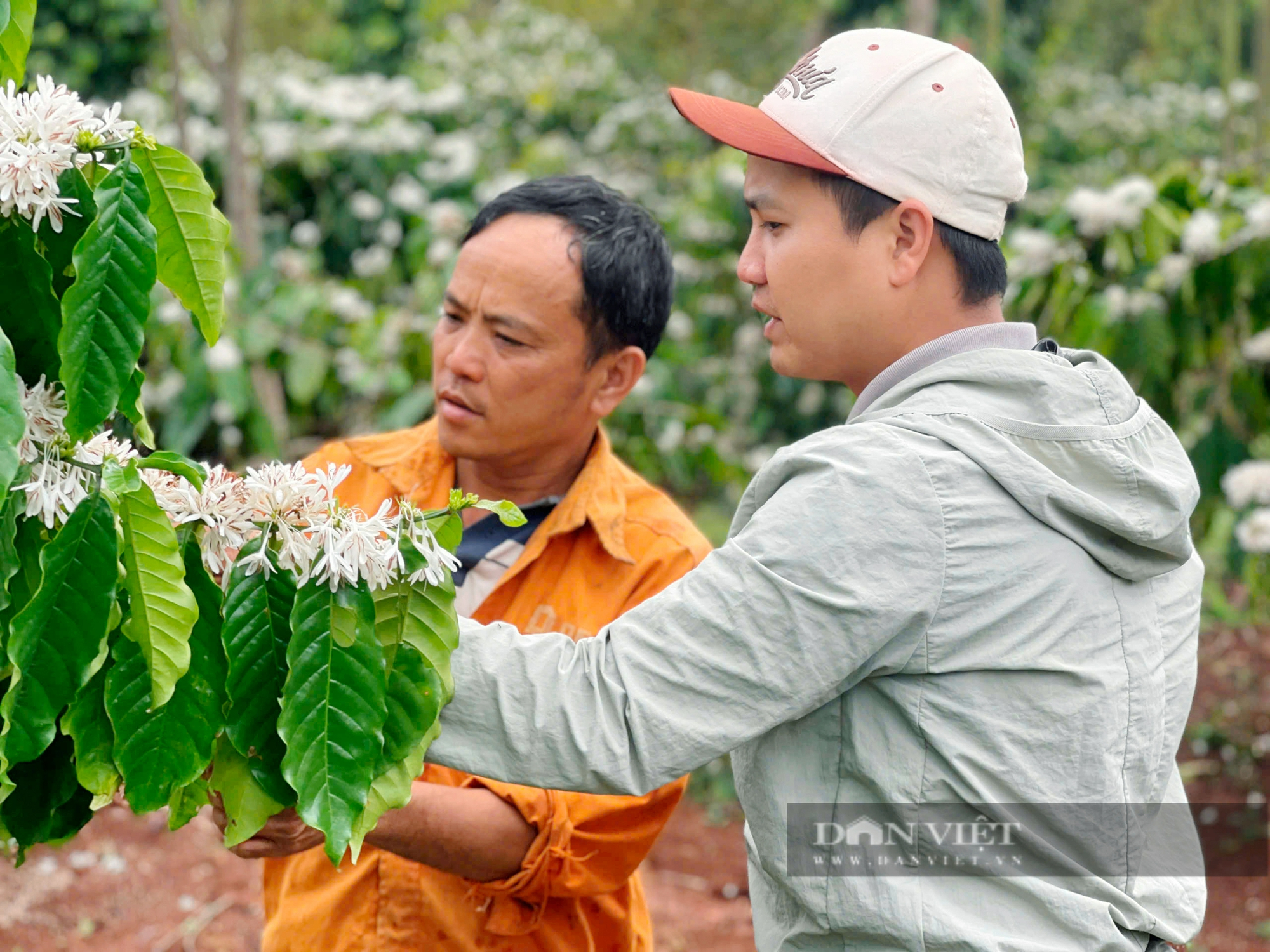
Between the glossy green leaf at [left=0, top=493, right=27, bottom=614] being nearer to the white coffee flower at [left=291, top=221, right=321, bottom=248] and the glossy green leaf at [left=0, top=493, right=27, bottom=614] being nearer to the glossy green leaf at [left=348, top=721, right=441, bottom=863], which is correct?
the glossy green leaf at [left=348, top=721, right=441, bottom=863]

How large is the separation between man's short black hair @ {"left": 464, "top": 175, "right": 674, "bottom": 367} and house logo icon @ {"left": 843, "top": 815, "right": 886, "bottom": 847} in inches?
34.5

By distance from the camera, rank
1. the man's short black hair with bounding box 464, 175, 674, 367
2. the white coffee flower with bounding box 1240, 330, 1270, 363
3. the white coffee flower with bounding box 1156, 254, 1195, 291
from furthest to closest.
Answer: the white coffee flower with bounding box 1156, 254, 1195, 291
the white coffee flower with bounding box 1240, 330, 1270, 363
the man's short black hair with bounding box 464, 175, 674, 367

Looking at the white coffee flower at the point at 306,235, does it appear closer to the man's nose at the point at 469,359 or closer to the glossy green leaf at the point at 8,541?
the man's nose at the point at 469,359

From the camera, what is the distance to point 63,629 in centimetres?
102

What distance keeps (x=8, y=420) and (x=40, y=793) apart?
39cm

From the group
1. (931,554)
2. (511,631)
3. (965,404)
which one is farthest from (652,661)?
(965,404)

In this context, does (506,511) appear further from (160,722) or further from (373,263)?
(373,263)

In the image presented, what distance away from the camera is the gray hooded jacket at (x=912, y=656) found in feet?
3.69

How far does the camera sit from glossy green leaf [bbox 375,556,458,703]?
1.15 m

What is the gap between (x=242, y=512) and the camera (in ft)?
3.68

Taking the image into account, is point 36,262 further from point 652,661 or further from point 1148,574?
point 1148,574

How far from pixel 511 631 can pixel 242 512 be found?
0.86ft

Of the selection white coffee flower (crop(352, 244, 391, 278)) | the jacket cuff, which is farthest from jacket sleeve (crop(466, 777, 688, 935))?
white coffee flower (crop(352, 244, 391, 278))

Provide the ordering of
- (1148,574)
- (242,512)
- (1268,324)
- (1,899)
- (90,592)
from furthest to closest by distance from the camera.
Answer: (1268,324) → (1,899) → (1148,574) → (242,512) → (90,592)
